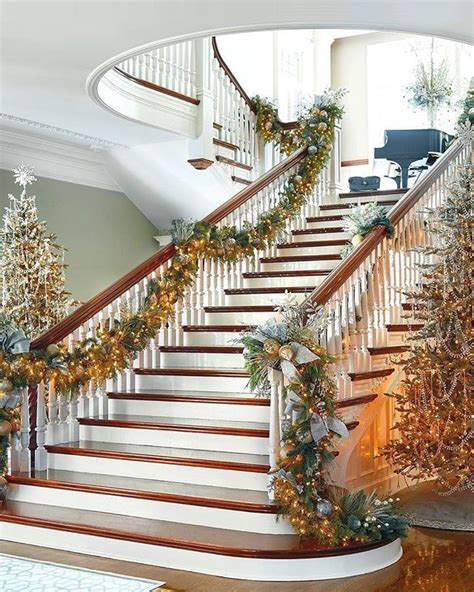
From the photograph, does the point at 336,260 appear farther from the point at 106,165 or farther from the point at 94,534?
the point at 94,534

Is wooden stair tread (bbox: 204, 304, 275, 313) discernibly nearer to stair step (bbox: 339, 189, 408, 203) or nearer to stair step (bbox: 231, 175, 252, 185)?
stair step (bbox: 231, 175, 252, 185)

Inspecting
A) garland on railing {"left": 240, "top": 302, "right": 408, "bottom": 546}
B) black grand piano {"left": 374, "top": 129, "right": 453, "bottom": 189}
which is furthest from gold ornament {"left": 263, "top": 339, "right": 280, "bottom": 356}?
black grand piano {"left": 374, "top": 129, "right": 453, "bottom": 189}

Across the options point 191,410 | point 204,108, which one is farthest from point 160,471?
point 204,108

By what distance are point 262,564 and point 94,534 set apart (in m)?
1.12

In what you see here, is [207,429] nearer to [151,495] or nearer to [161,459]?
[161,459]

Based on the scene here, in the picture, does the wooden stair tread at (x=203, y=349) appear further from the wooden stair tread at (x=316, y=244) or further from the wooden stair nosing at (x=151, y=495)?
the wooden stair tread at (x=316, y=244)

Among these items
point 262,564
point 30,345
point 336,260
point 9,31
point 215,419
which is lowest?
point 262,564

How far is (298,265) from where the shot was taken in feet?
28.8

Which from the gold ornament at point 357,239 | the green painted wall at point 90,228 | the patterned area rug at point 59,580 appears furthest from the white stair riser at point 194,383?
the green painted wall at point 90,228

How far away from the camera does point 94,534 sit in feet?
17.1

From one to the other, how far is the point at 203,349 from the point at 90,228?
10.1 feet

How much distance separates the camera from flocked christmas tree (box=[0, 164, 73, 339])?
26.0ft

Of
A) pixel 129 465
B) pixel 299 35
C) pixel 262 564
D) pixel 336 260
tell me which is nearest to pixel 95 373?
pixel 129 465

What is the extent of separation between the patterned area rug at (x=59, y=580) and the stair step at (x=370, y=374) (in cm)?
211
